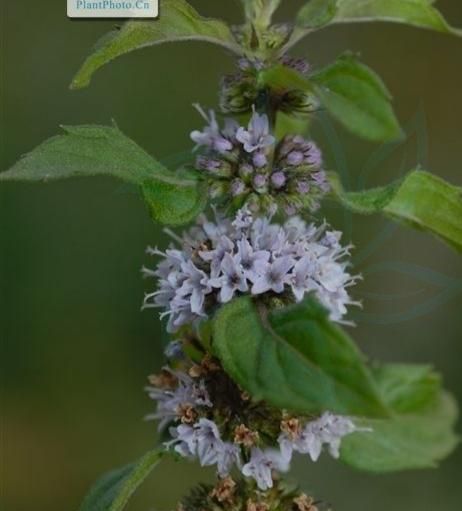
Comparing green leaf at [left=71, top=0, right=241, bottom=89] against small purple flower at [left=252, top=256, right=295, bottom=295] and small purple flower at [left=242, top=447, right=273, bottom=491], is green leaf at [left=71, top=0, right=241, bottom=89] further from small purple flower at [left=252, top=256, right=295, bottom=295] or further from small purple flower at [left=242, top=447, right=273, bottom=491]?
small purple flower at [left=242, top=447, right=273, bottom=491]

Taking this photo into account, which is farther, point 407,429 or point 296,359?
point 407,429

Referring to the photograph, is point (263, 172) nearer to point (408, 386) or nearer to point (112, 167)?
point (112, 167)

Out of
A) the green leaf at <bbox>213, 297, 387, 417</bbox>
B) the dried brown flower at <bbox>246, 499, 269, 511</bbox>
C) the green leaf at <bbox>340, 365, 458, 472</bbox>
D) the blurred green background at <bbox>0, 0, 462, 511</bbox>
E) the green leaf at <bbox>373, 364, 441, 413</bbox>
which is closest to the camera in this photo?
the green leaf at <bbox>213, 297, 387, 417</bbox>

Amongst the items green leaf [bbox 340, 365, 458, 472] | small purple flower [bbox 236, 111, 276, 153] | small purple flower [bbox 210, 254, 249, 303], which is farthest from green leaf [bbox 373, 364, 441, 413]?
small purple flower [bbox 236, 111, 276, 153]

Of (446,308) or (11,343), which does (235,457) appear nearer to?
(11,343)

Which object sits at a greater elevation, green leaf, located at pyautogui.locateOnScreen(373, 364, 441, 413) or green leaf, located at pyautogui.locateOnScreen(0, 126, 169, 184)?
green leaf, located at pyautogui.locateOnScreen(0, 126, 169, 184)

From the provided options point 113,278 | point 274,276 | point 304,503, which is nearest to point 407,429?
point 304,503
